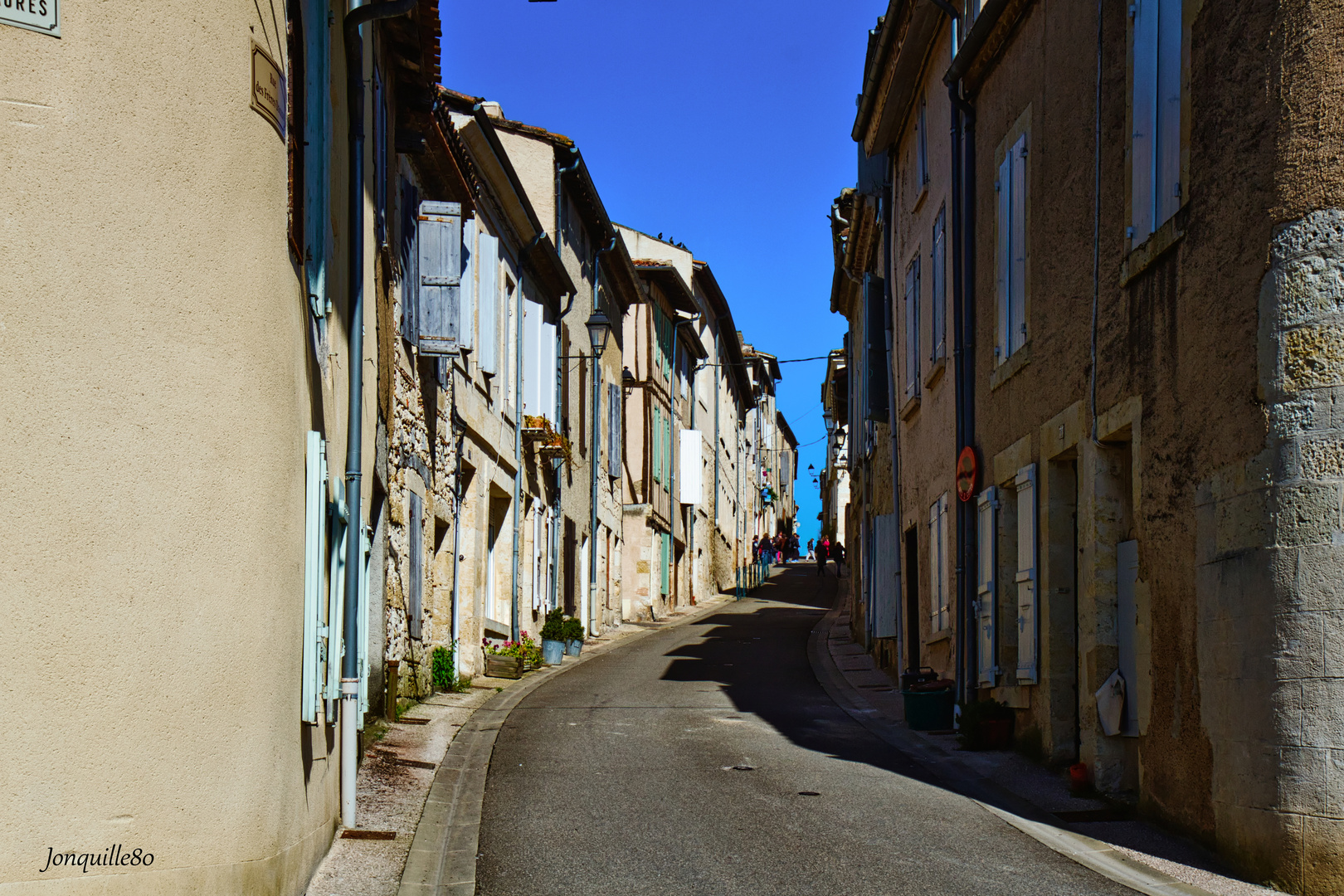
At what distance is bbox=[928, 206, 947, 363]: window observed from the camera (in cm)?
1362

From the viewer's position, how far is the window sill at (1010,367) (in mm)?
10680

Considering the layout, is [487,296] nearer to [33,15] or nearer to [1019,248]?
[1019,248]

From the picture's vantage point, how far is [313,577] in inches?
243

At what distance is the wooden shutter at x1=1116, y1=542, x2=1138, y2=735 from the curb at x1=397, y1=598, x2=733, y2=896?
3838 mm

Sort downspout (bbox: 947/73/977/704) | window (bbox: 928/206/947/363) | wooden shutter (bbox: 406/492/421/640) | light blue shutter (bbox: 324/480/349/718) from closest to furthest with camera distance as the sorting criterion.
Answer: light blue shutter (bbox: 324/480/349/718) → downspout (bbox: 947/73/977/704) → wooden shutter (bbox: 406/492/421/640) → window (bbox: 928/206/947/363)

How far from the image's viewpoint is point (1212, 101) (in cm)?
728

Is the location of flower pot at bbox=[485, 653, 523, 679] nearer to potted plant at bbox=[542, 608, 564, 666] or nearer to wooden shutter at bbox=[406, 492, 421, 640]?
potted plant at bbox=[542, 608, 564, 666]

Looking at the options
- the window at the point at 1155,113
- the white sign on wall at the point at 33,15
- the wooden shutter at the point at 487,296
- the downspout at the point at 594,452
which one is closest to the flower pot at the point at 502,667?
the wooden shutter at the point at 487,296

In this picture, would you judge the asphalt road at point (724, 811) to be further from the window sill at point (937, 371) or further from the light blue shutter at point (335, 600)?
the window sill at point (937, 371)

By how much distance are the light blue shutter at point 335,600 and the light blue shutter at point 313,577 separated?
17.9 inches

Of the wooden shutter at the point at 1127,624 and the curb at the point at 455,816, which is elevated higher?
the wooden shutter at the point at 1127,624

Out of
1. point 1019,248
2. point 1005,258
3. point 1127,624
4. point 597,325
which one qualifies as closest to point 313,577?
point 1127,624

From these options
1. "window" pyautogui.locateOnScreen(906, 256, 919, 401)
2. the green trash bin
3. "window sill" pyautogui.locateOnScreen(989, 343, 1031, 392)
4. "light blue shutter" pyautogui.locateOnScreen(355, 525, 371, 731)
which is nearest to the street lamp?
"window" pyautogui.locateOnScreen(906, 256, 919, 401)

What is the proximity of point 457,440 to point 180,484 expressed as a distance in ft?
33.2
